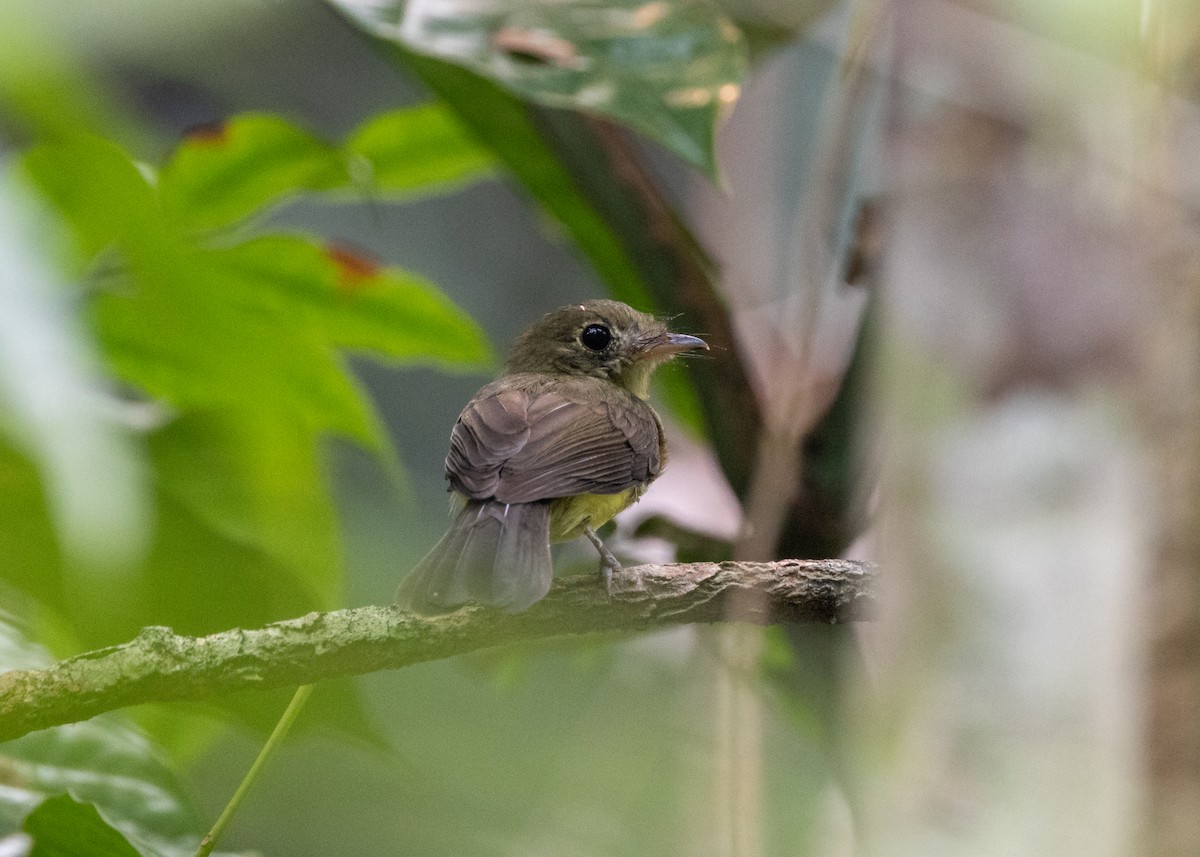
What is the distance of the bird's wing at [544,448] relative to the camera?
1734mm

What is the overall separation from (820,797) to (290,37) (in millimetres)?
4553

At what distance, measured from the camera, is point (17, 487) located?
1.89 m

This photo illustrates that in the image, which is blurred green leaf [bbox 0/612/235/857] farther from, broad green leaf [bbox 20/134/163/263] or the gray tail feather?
broad green leaf [bbox 20/134/163/263]

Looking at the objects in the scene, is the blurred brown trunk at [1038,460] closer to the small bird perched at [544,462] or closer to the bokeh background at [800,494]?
the bokeh background at [800,494]

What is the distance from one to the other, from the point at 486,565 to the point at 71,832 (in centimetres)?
57

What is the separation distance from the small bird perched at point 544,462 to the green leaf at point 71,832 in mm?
389

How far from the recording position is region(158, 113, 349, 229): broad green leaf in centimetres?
209

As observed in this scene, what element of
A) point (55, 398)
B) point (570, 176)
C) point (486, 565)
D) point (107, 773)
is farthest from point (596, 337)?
point (107, 773)

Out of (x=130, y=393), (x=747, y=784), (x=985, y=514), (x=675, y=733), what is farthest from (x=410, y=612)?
(x=675, y=733)

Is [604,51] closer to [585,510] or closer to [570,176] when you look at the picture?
[570,176]

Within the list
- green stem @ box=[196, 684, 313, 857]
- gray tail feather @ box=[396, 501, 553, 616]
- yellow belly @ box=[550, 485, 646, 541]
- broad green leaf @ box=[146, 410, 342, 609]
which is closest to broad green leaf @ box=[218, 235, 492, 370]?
broad green leaf @ box=[146, 410, 342, 609]

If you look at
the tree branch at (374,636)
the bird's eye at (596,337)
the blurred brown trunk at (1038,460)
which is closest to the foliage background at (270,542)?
the tree branch at (374,636)

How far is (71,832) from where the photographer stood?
1.12m

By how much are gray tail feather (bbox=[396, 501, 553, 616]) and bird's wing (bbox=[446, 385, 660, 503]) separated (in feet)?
0.11
